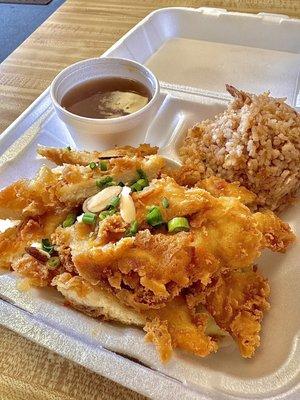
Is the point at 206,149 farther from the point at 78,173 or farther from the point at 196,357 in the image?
the point at 196,357

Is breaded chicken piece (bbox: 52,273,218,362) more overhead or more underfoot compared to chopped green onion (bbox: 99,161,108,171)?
more underfoot

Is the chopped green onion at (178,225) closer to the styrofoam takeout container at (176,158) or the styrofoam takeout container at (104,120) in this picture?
the styrofoam takeout container at (176,158)

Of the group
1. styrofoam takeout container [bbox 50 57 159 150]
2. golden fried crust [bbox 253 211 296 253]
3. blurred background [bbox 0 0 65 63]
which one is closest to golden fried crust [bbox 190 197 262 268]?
golden fried crust [bbox 253 211 296 253]

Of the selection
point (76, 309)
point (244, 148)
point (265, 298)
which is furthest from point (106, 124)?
point (265, 298)

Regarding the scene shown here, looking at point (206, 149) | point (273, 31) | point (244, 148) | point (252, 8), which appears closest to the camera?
point (244, 148)

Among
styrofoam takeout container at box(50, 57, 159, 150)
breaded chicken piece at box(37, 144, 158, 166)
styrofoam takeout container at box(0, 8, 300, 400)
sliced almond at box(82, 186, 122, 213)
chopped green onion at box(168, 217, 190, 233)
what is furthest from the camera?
styrofoam takeout container at box(50, 57, 159, 150)

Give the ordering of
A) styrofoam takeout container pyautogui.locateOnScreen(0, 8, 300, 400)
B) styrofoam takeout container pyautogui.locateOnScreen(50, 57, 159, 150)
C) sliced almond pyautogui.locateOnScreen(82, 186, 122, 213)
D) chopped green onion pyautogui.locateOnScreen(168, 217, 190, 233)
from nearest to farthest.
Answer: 1. styrofoam takeout container pyautogui.locateOnScreen(0, 8, 300, 400)
2. chopped green onion pyautogui.locateOnScreen(168, 217, 190, 233)
3. sliced almond pyautogui.locateOnScreen(82, 186, 122, 213)
4. styrofoam takeout container pyautogui.locateOnScreen(50, 57, 159, 150)

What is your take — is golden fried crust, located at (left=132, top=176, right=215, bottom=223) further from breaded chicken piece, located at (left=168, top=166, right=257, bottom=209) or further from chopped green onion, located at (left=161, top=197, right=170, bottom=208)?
breaded chicken piece, located at (left=168, top=166, right=257, bottom=209)

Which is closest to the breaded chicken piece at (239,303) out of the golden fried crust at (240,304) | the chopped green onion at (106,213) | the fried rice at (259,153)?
the golden fried crust at (240,304)
